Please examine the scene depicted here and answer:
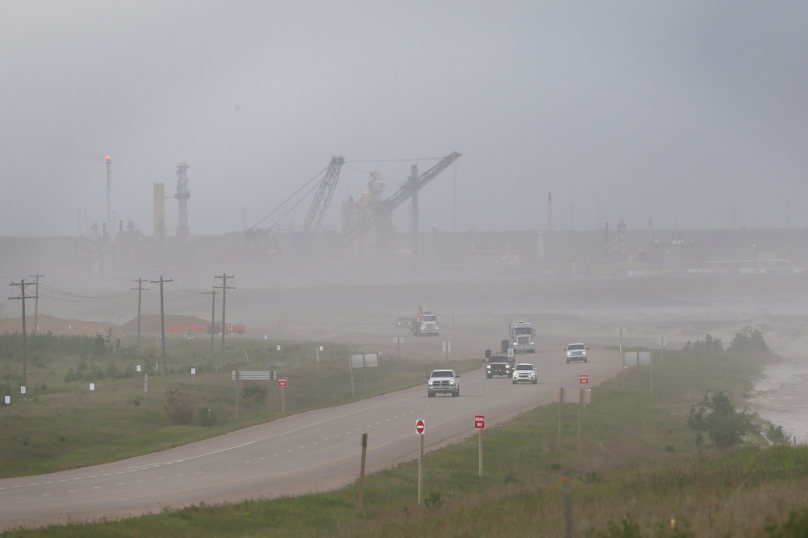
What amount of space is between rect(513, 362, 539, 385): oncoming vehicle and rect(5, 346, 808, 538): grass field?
17596mm

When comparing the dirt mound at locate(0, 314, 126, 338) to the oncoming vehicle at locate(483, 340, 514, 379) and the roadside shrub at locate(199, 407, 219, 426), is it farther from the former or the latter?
the roadside shrub at locate(199, 407, 219, 426)

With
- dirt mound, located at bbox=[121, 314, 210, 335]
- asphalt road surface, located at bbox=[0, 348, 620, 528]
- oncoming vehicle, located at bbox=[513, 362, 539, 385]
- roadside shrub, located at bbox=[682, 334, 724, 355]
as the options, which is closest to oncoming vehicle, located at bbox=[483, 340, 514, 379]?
oncoming vehicle, located at bbox=[513, 362, 539, 385]

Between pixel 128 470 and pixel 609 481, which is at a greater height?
pixel 609 481

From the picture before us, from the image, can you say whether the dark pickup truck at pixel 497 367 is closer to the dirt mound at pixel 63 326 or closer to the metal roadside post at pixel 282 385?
the metal roadside post at pixel 282 385

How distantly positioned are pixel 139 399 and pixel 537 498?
34.9 meters

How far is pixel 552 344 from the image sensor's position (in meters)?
101

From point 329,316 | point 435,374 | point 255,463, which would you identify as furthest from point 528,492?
point 329,316

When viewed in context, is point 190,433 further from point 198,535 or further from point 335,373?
point 335,373

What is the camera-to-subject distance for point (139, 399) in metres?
47.7

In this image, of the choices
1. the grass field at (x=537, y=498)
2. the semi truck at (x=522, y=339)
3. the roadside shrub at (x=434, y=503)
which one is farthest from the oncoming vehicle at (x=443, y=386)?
the semi truck at (x=522, y=339)

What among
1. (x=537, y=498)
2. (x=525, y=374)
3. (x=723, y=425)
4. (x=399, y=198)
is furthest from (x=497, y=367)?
(x=399, y=198)

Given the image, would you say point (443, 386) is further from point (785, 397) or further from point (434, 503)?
point (785, 397)

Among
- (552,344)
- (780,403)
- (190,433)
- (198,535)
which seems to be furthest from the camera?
(552,344)

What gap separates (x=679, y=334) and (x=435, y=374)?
89182 mm
